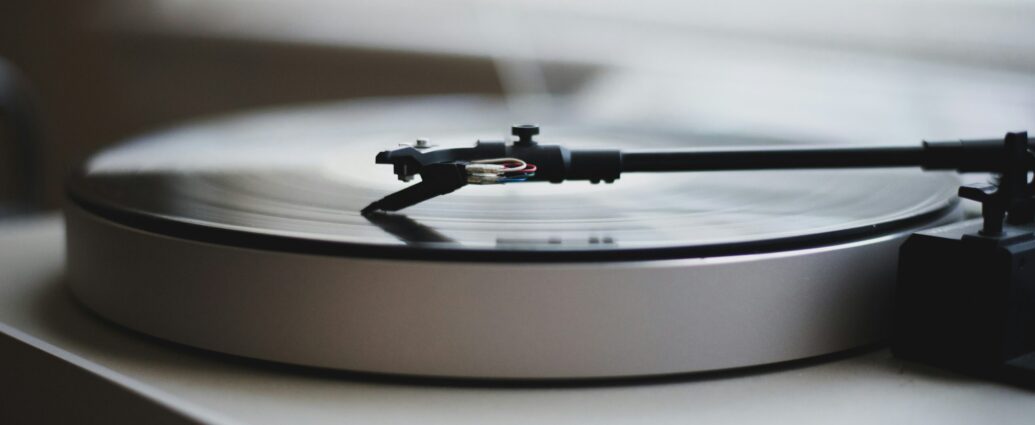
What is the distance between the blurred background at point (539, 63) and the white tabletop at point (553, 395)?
1.51 ft

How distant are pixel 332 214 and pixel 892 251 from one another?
1.00 ft

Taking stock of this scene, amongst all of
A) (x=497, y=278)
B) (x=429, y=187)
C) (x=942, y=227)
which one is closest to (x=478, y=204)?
(x=429, y=187)

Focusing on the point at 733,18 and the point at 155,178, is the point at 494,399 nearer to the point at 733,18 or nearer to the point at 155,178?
the point at 155,178

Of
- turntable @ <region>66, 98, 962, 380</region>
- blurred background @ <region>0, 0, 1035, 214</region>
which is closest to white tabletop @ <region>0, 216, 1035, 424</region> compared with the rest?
turntable @ <region>66, 98, 962, 380</region>

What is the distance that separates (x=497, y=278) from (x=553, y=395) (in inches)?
2.5

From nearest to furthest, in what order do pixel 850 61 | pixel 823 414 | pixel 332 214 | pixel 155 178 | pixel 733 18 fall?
1. pixel 823 414
2. pixel 332 214
3. pixel 155 178
4. pixel 850 61
5. pixel 733 18

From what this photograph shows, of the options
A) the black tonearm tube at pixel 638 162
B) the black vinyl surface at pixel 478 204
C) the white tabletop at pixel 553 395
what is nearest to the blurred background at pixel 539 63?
the black vinyl surface at pixel 478 204

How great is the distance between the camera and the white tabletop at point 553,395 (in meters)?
0.49

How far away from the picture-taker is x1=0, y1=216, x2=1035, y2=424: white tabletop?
49 cm

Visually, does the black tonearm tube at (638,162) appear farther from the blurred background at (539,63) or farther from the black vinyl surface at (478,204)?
the blurred background at (539,63)

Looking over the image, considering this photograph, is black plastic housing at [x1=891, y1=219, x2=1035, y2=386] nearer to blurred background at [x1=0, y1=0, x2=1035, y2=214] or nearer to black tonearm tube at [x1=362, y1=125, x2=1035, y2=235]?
black tonearm tube at [x1=362, y1=125, x2=1035, y2=235]

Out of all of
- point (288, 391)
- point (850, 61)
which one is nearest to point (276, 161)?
point (288, 391)

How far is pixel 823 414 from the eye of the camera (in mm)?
498

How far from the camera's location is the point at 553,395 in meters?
0.52
